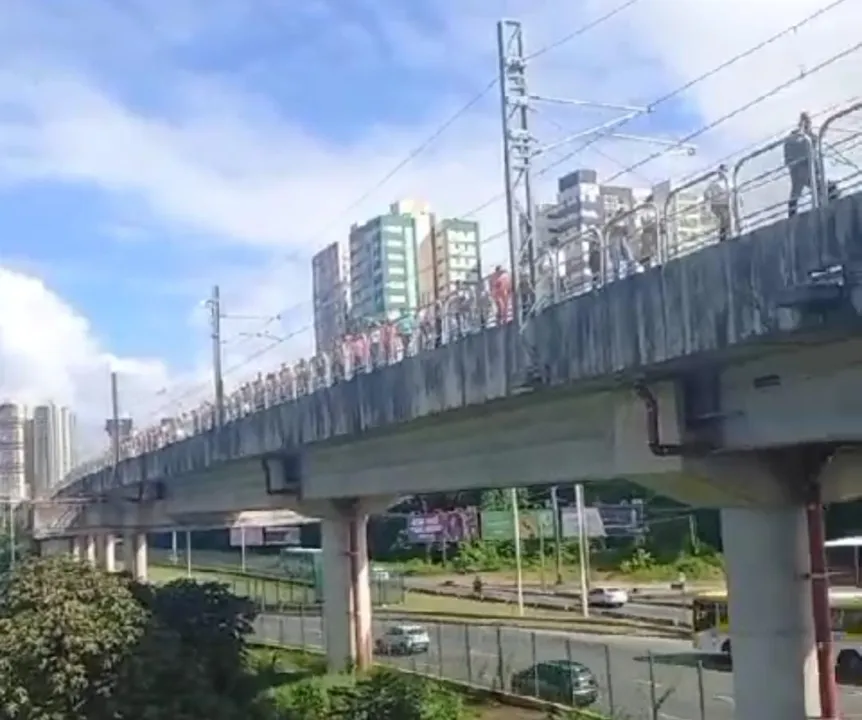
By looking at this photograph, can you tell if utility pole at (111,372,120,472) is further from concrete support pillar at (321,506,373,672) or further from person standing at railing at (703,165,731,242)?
person standing at railing at (703,165,731,242)

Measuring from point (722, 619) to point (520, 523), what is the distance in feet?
128

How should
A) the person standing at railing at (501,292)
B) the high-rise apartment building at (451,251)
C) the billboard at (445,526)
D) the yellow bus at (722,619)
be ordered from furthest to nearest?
the billboard at (445,526)
the yellow bus at (722,619)
the high-rise apartment building at (451,251)
the person standing at railing at (501,292)

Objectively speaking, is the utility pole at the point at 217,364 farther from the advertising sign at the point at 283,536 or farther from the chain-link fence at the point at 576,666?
the advertising sign at the point at 283,536

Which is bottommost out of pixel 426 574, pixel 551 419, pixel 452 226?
pixel 426 574

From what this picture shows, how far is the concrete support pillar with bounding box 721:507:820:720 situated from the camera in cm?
1484

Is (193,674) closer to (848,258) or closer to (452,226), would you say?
(452,226)

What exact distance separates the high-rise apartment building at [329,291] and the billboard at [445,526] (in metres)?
38.0

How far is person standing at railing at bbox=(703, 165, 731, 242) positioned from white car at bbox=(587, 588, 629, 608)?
4609cm

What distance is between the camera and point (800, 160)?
10688mm

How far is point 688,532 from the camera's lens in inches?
2840

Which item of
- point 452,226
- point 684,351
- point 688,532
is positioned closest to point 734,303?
point 684,351

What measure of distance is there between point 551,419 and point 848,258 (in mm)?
8452

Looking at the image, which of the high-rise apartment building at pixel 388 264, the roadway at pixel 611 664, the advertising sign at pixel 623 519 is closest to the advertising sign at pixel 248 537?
the advertising sign at pixel 623 519

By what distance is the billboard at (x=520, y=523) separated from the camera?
226 feet
